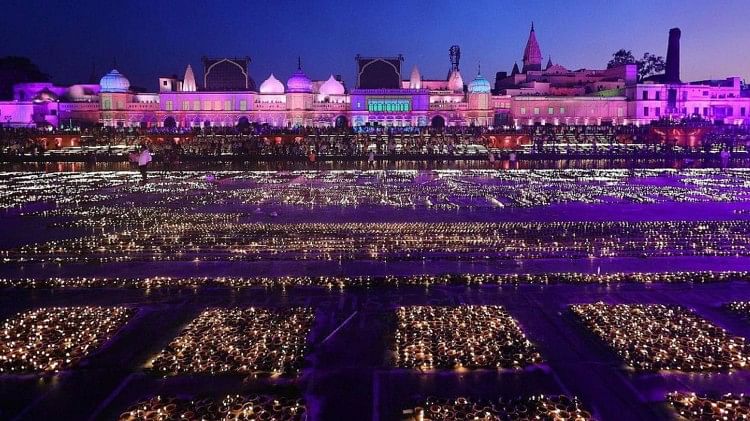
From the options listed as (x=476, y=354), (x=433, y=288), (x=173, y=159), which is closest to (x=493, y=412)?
(x=476, y=354)

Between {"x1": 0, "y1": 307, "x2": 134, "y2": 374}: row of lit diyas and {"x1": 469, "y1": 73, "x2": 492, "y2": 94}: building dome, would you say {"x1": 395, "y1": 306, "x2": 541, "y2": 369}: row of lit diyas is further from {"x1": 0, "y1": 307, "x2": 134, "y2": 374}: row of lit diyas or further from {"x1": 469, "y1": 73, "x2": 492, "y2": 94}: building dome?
{"x1": 469, "y1": 73, "x2": 492, "y2": 94}: building dome

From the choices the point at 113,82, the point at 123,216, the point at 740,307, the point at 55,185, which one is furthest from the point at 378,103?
the point at 740,307

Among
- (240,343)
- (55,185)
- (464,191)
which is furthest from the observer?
(55,185)

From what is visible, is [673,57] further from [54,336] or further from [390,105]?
[54,336]

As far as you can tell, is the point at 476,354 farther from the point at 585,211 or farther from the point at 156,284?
the point at 585,211

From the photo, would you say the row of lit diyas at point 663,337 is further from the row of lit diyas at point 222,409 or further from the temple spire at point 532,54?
the temple spire at point 532,54

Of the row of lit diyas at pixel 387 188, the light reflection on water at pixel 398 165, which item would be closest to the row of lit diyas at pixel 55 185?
the row of lit diyas at pixel 387 188
